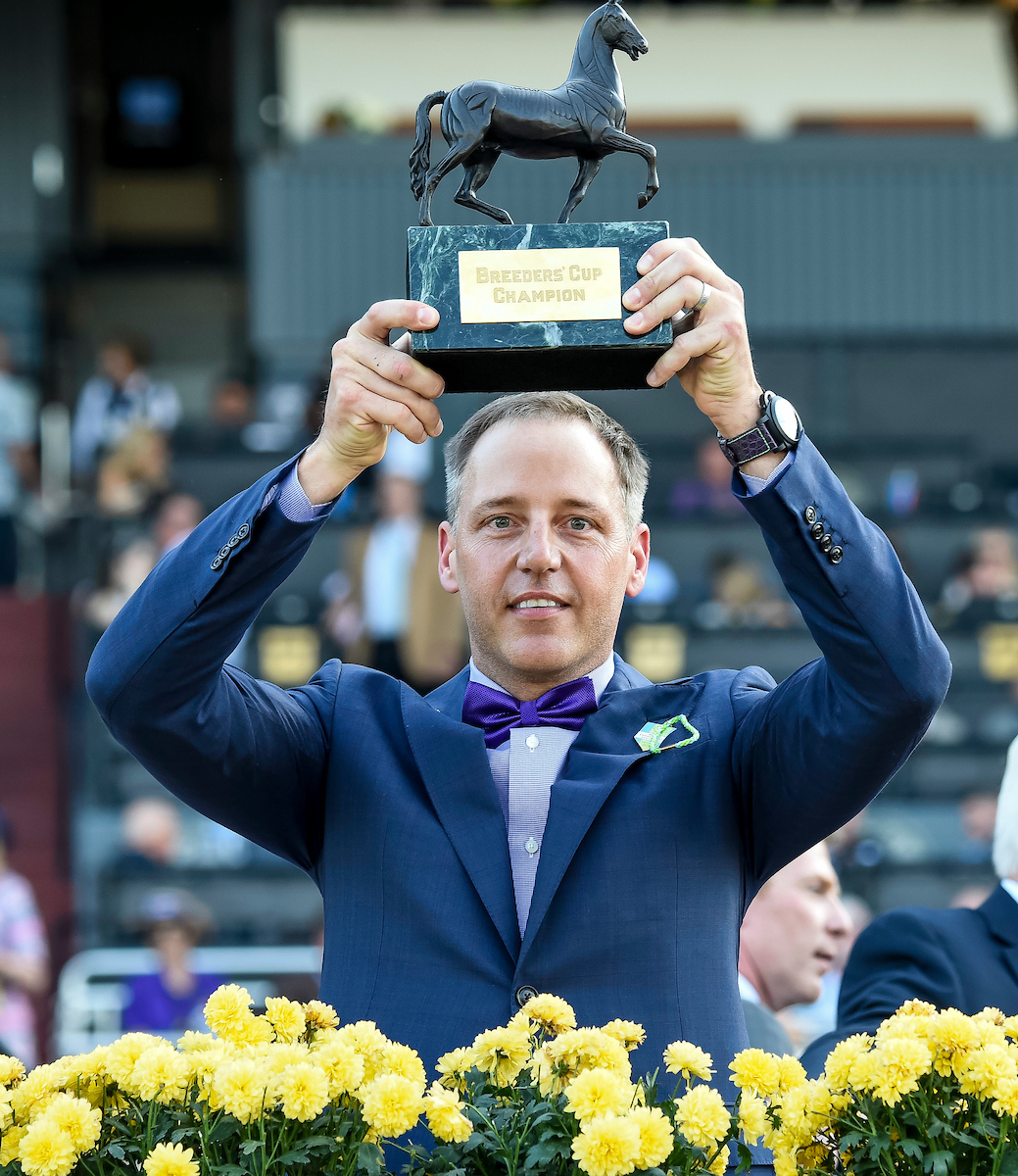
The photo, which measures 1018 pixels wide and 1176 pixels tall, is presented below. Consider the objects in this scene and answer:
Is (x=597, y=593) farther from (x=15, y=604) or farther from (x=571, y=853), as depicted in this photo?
(x=15, y=604)

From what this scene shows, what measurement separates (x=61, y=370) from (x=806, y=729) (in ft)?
37.7

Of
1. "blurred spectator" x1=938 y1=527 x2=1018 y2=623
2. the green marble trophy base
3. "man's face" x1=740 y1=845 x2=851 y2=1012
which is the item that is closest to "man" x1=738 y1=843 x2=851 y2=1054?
"man's face" x1=740 y1=845 x2=851 y2=1012

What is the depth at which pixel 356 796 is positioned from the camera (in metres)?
2.16

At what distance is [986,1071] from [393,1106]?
1.68ft

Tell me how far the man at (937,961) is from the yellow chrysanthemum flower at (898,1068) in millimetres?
1086

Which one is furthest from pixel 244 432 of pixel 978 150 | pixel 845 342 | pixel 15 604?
pixel 978 150

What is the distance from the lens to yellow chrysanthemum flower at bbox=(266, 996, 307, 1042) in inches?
62.5

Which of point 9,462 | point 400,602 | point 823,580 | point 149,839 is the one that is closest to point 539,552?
point 823,580

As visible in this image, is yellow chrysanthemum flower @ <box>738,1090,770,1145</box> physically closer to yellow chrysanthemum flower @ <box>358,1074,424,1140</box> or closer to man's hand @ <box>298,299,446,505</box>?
yellow chrysanthemum flower @ <box>358,1074,424,1140</box>

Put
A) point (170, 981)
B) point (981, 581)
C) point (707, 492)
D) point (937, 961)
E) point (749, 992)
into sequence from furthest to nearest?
point (707, 492) → point (981, 581) → point (170, 981) → point (749, 992) → point (937, 961)

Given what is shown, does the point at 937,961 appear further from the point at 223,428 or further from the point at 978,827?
the point at 223,428

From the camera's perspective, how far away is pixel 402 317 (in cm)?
192

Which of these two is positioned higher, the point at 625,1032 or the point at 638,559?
the point at 638,559

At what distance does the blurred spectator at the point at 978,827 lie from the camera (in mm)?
7004
